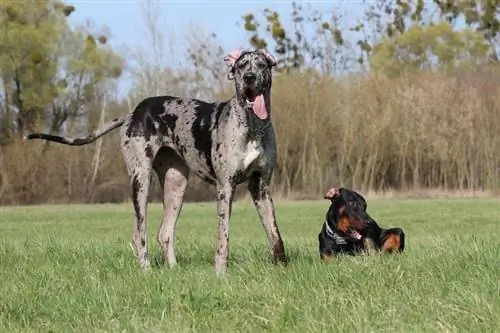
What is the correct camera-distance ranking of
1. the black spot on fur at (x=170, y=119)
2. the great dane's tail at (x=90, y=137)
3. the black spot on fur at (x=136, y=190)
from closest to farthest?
the black spot on fur at (x=170, y=119)
the black spot on fur at (x=136, y=190)
the great dane's tail at (x=90, y=137)

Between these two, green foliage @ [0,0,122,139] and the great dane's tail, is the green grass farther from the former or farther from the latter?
green foliage @ [0,0,122,139]

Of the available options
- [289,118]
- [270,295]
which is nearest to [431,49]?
[289,118]

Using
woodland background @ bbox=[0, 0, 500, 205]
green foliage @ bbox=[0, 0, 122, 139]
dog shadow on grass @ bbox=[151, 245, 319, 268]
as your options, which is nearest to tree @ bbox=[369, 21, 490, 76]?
woodland background @ bbox=[0, 0, 500, 205]

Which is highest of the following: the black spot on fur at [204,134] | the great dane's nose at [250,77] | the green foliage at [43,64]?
the green foliage at [43,64]

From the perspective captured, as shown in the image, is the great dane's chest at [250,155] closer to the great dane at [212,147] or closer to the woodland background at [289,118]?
the great dane at [212,147]

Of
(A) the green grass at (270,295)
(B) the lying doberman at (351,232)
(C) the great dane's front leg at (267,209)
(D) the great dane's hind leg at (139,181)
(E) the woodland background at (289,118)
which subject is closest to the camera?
(A) the green grass at (270,295)

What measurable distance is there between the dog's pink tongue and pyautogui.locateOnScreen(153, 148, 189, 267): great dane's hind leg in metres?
1.88

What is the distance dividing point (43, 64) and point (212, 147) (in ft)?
177

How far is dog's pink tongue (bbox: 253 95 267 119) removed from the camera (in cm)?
778

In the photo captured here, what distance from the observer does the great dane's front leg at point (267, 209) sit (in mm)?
8227

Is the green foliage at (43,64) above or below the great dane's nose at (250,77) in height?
above

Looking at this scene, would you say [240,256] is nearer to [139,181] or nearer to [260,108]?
[139,181]

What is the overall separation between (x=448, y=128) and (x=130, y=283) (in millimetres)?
45428

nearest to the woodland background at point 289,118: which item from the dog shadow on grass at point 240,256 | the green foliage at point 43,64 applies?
the green foliage at point 43,64
